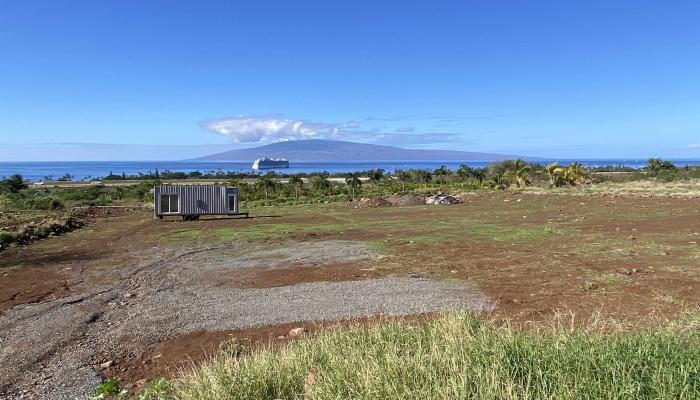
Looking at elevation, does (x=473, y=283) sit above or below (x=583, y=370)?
below

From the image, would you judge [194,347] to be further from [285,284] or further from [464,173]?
[464,173]

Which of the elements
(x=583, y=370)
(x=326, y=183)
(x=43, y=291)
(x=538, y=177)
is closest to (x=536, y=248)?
(x=583, y=370)

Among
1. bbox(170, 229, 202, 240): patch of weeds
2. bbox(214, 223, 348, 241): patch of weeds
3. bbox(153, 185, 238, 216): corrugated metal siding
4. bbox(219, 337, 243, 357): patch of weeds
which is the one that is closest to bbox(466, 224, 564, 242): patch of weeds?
bbox(214, 223, 348, 241): patch of weeds

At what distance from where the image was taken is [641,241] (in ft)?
45.3

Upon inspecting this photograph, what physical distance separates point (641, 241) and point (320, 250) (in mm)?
8910

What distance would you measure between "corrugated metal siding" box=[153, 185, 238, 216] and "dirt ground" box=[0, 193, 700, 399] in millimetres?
6772

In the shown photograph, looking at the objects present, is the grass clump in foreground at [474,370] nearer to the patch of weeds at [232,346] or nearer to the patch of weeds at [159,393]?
the patch of weeds at [159,393]

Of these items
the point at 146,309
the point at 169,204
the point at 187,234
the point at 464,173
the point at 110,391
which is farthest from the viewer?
the point at 464,173

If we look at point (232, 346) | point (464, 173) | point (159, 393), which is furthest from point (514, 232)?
point (464, 173)

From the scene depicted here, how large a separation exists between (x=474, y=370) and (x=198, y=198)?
84.2 feet

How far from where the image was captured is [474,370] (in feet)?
11.1

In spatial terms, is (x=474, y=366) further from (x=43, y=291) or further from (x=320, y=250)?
(x=320, y=250)

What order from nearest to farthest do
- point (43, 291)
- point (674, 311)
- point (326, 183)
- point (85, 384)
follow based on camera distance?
1. point (85, 384)
2. point (674, 311)
3. point (43, 291)
4. point (326, 183)

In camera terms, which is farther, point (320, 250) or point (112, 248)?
point (112, 248)
